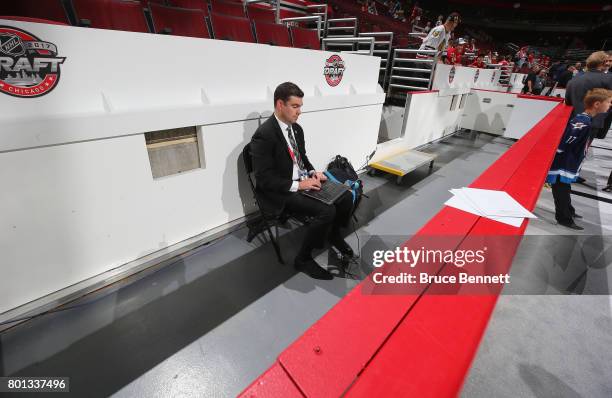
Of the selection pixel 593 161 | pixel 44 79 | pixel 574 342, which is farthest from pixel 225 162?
pixel 593 161

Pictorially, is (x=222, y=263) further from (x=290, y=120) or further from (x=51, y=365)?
(x=290, y=120)

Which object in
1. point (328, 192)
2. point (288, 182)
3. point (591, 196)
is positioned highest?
point (288, 182)

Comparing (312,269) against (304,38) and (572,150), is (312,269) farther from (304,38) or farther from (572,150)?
(304,38)

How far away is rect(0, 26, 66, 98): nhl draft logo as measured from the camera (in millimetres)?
1353

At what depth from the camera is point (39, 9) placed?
7.12 feet

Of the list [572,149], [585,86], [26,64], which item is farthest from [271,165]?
[585,86]

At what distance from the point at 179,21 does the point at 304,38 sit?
215cm

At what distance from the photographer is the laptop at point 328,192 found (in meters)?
2.19

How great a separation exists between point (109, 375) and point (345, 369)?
1608 mm

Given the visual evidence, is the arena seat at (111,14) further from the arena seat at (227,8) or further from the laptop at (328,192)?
the laptop at (328,192)

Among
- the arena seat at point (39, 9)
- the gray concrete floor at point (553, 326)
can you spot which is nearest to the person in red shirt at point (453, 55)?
the gray concrete floor at point (553, 326)

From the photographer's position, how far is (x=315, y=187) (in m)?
2.25

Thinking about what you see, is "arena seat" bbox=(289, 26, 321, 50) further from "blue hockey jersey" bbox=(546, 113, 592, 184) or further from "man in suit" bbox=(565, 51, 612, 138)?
"man in suit" bbox=(565, 51, 612, 138)

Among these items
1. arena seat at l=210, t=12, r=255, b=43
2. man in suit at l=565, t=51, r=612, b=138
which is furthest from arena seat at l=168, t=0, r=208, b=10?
man in suit at l=565, t=51, r=612, b=138
